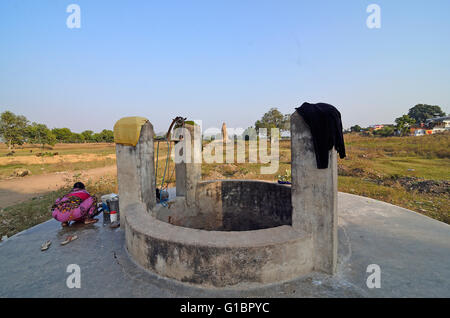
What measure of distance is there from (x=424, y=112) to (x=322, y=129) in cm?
8065

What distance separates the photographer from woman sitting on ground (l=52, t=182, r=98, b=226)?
180 inches

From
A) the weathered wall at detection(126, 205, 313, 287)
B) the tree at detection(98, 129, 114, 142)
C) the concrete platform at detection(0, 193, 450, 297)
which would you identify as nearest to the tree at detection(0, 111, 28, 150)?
the tree at detection(98, 129, 114, 142)

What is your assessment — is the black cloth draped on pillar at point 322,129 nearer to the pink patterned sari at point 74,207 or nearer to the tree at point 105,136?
the pink patterned sari at point 74,207

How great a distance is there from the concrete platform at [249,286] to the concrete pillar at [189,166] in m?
1.81

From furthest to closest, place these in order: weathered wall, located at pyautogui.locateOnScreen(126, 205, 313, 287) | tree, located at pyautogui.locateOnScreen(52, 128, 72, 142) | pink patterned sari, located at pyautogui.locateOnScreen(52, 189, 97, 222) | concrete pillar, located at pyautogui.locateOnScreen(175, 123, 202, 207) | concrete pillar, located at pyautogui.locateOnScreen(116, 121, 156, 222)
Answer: tree, located at pyautogui.locateOnScreen(52, 128, 72, 142) < concrete pillar, located at pyautogui.locateOnScreen(175, 123, 202, 207) < pink patterned sari, located at pyautogui.locateOnScreen(52, 189, 97, 222) < concrete pillar, located at pyautogui.locateOnScreen(116, 121, 156, 222) < weathered wall, located at pyautogui.locateOnScreen(126, 205, 313, 287)

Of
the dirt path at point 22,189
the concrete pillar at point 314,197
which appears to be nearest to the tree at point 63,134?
the dirt path at point 22,189

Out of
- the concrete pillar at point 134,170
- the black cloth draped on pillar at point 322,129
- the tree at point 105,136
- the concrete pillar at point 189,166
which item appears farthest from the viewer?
the tree at point 105,136

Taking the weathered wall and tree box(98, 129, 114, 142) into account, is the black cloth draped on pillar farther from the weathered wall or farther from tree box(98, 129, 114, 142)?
tree box(98, 129, 114, 142)

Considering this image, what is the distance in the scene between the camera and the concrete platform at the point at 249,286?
8.53 ft

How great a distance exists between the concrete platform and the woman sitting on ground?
0.80ft

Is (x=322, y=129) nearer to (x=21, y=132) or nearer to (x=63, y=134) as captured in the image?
(x=21, y=132)

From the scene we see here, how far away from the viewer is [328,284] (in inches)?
106

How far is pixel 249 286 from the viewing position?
103 inches
